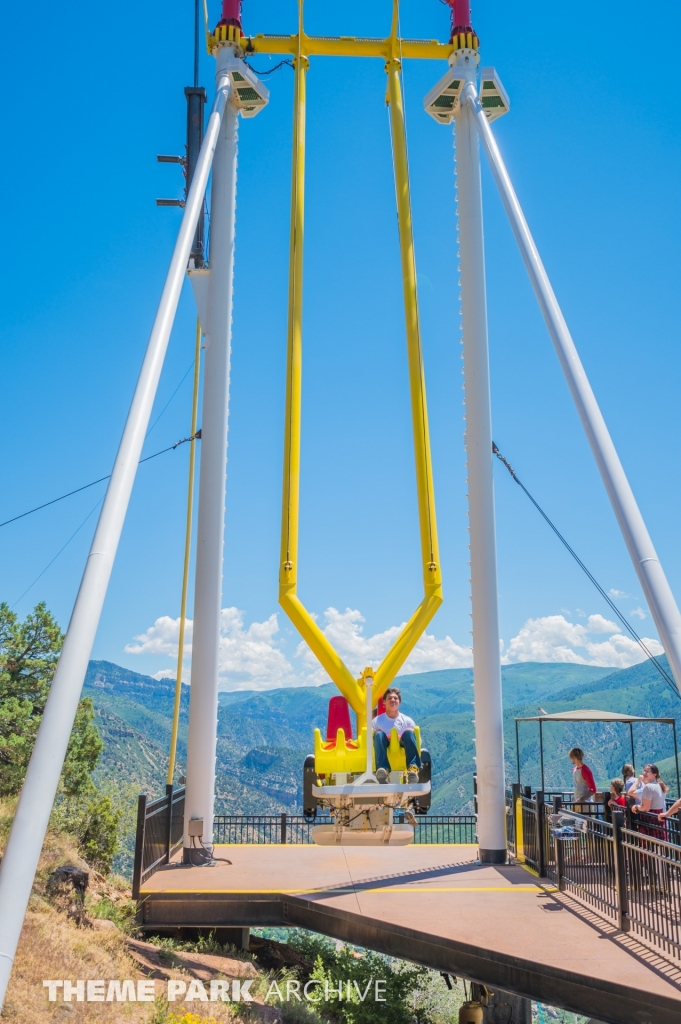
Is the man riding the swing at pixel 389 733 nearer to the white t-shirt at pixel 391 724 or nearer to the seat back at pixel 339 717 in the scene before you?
the white t-shirt at pixel 391 724

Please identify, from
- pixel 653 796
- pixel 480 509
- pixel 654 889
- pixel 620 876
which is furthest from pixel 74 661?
pixel 653 796

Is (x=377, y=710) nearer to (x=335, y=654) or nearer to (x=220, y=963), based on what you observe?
(x=335, y=654)

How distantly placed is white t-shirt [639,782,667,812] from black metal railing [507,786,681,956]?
16cm

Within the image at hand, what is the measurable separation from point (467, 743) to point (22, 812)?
156348 mm

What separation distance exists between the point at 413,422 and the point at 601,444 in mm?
4377

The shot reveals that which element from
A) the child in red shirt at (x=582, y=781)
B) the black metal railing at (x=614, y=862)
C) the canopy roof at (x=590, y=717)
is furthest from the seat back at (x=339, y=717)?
the canopy roof at (x=590, y=717)

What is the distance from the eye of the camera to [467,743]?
15412 centimetres

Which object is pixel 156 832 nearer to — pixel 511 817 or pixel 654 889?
pixel 511 817

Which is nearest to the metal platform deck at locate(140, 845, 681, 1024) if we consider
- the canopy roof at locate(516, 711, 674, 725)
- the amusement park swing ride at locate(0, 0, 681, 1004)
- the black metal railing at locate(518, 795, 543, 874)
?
the black metal railing at locate(518, 795, 543, 874)

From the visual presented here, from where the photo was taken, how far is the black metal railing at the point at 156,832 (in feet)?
34.8

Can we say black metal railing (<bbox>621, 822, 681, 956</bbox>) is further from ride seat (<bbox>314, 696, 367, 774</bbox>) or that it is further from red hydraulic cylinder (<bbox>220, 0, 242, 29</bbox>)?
red hydraulic cylinder (<bbox>220, 0, 242, 29</bbox>)

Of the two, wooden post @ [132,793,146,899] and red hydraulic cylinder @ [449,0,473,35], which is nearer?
wooden post @ [132,793,146,899]

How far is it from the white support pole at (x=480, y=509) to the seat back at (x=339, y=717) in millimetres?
2746

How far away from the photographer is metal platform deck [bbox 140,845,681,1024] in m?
7.36
